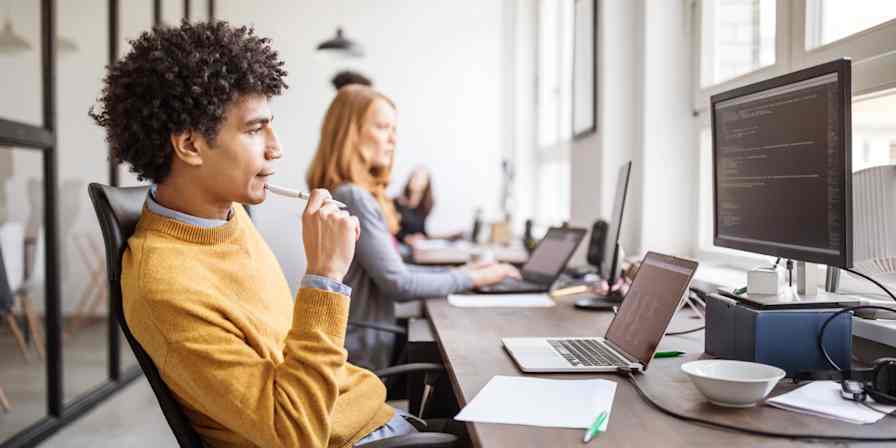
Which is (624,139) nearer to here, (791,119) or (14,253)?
(791,119)

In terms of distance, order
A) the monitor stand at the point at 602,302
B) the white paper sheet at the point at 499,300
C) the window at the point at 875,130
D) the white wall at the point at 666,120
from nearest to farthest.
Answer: the window at the point at 875,130 < the monitor stand at the point at 602,302 < the white paper sheet at the point at 499,300 < the white wall at the point at 666,120

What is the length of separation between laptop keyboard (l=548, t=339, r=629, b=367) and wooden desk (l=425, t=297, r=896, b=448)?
0.18 ft

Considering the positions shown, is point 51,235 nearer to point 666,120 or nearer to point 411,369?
point 411,369

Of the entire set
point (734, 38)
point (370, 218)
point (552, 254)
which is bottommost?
point (552, 254)

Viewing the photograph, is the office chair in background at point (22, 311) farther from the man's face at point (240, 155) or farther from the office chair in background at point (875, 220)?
the office chair in background at point (875, 220)

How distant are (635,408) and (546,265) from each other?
1.43m

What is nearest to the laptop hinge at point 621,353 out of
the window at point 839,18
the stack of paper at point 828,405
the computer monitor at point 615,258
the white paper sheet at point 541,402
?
the white paper sheet at point 541,402

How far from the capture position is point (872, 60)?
1458 millimetres

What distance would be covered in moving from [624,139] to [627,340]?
1.65 meters

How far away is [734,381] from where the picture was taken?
103 cm

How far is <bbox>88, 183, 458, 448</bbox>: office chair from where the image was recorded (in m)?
1.08

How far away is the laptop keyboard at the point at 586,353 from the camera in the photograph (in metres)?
1.34

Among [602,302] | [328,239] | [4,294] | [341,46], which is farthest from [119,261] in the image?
[341,46]

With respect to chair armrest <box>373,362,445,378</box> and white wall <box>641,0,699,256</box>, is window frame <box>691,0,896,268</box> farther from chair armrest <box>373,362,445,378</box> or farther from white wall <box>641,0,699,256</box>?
chair armrest <box>373,362,445,378</box>
